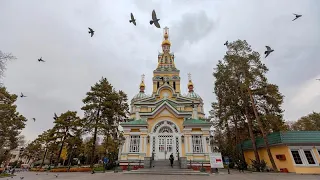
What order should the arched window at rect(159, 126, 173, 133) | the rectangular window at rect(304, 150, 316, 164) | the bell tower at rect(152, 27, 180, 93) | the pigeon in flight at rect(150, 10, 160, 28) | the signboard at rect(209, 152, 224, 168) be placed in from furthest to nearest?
the bell tower at rect(152, 27, 180, 93), the arched window at rect(159, 126, 173, 133), the rectangular window at rect(304, 150, 316, 164), the signboard at rect(209, 152, 224, 168), the pigeon in flight at rect(150, 10, 160, 28)

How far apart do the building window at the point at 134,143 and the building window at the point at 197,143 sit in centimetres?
678

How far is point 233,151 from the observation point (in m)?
20.9

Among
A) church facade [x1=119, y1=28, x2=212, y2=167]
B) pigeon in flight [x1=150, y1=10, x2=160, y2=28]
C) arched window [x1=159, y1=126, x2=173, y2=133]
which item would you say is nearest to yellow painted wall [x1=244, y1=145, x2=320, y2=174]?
church facade [x1=119, y1=28, x2=212, y2=167]

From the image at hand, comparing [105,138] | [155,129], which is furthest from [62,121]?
[155,129]

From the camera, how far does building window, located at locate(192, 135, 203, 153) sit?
19469 millimetres

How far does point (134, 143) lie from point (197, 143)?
768 centimetres

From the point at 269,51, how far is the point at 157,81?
25.8 metres

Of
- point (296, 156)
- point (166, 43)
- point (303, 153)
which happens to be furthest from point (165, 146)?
point (166, 43)

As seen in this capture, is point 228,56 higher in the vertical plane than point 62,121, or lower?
higher

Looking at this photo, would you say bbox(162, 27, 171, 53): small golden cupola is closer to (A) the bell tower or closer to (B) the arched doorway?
(A) the bell tower

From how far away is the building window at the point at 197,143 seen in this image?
19469 mm

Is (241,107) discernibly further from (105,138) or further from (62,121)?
(62,121)

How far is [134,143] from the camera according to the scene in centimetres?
2044

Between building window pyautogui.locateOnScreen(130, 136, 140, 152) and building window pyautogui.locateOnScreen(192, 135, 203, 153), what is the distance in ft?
22.2
